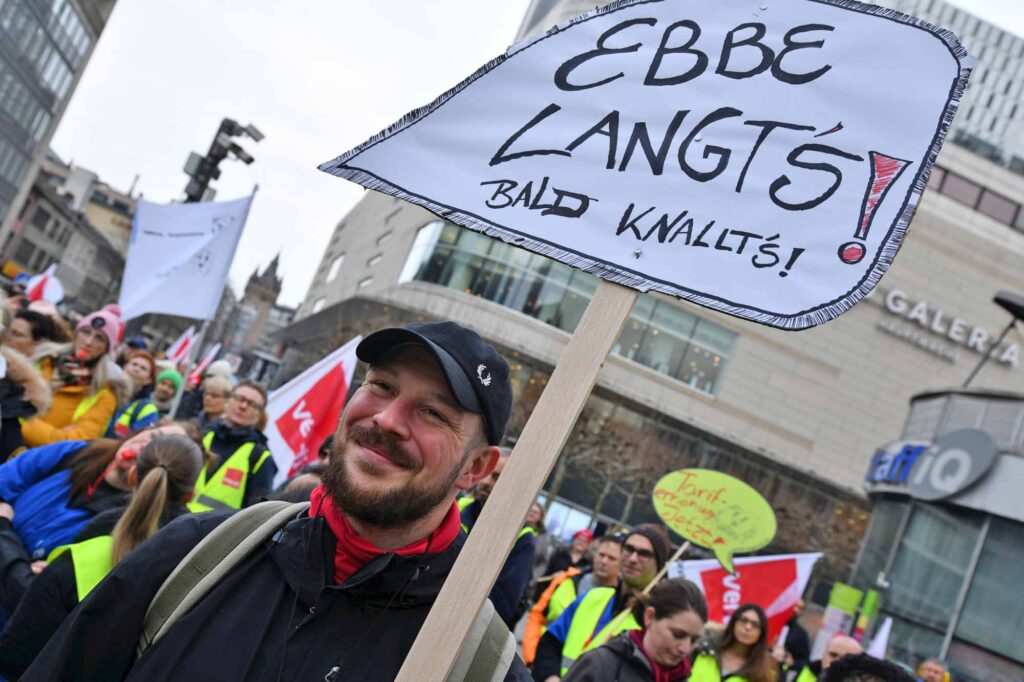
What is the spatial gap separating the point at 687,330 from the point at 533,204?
34.1 m

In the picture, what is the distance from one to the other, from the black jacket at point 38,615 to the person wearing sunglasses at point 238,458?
2650 millimetres

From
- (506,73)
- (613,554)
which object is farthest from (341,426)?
(613,554)

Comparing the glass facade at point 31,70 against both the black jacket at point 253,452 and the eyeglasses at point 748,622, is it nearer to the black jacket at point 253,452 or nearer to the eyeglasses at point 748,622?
the black jacket at point 253,452

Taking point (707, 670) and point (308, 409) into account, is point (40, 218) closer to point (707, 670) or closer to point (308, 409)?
point (308, 409)

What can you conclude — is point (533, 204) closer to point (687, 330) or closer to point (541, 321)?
point (541, 321)

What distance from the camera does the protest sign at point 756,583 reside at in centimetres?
799

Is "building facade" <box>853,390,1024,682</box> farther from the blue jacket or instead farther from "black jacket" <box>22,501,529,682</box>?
"black jacket" <box>22,501,529,682</box>

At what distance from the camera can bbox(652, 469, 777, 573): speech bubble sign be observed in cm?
755

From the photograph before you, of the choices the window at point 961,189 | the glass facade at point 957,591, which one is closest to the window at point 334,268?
the window at point 961,189

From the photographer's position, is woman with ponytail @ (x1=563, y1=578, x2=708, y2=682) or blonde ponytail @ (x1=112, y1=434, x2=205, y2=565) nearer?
blonde ponytail @ (x1=112, y1=434, x2=205, y2=565)

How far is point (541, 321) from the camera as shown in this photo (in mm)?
34062

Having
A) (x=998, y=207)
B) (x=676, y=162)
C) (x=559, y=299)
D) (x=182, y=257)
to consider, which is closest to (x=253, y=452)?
(x=676, y=162)

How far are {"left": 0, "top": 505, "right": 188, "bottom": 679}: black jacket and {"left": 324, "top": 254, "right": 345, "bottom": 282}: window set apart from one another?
59.9m

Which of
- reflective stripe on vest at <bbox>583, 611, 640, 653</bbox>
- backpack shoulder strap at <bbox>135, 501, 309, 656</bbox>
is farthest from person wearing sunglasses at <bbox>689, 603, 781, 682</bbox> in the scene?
backpack shoulder strap at <bbox>135, 501, 309, 656</bbox>
